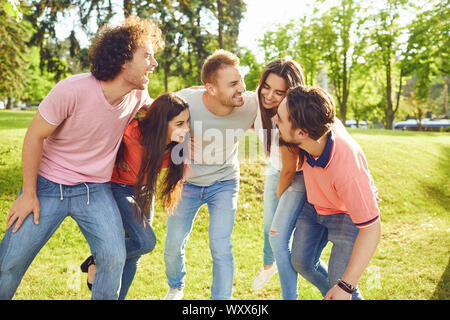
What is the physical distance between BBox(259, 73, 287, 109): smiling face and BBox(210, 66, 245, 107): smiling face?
0.26 m

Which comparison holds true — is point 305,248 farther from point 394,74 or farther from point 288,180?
point 394,74

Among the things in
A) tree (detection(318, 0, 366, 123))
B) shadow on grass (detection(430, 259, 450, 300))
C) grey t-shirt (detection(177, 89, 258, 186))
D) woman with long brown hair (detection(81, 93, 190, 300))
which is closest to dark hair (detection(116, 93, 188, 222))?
woman with long brown hair (detection(81, 93, 190, 300))

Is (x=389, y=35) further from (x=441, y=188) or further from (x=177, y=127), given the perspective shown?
(x=177, y=127)

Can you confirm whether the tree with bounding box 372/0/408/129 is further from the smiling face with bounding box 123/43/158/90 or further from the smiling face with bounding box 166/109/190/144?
the smiling face with bounding box 123/43/158/90

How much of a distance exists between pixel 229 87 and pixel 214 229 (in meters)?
1.60

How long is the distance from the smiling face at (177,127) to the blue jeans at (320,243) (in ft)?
5.05

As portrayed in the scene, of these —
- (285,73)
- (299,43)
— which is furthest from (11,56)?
(285,73)

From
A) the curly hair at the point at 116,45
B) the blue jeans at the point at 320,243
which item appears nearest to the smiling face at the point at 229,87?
the curly hair at the point at 116,45

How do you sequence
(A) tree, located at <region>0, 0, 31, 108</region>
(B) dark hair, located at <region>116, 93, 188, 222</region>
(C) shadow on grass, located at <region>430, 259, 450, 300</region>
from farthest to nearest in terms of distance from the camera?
1. (A) tree, located at <region>0, 0, 31, 108</region>
2. (C) shadow on grass, located at <region>430, 259, 450, 300</region>
3. (B) dark hair, located at <region>116, 93, 188, 222</region>

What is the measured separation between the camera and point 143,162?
3539 mm

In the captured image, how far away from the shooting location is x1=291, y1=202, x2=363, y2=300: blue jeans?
125 inches

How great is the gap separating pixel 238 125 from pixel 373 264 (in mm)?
3769
